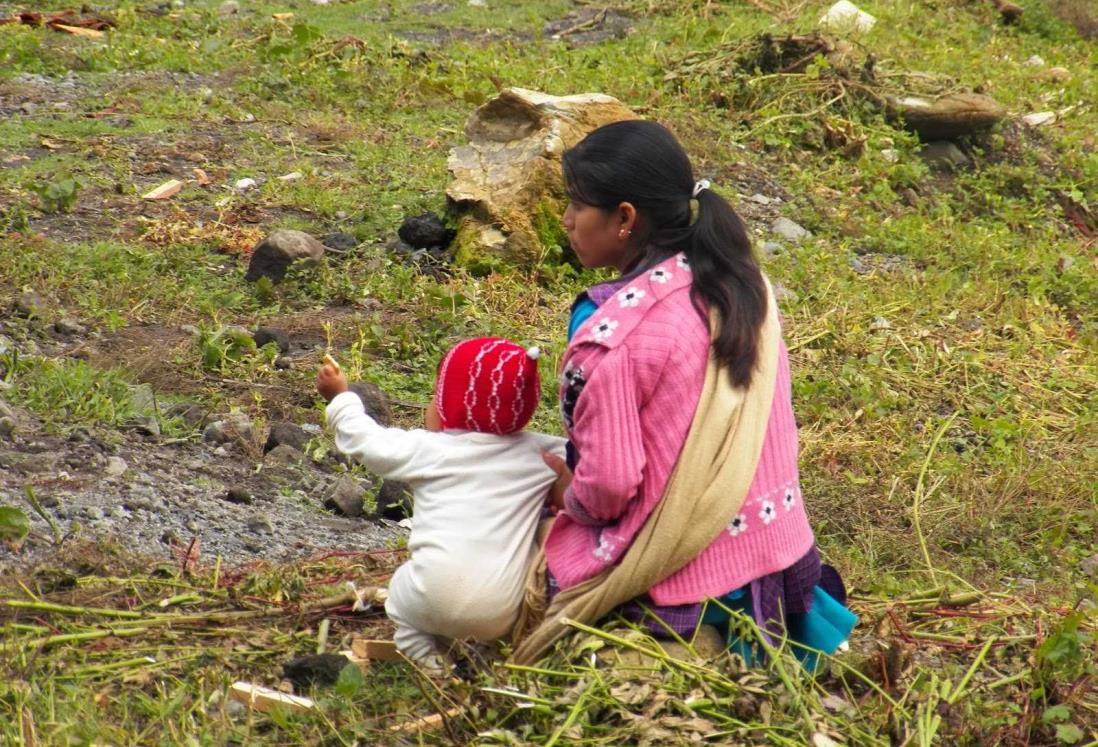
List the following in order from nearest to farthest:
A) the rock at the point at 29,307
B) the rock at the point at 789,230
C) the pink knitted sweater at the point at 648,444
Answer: the pink knitted sweater at the point at 648,444
the rock at the point at 29,307
the rock at the point at 789,230

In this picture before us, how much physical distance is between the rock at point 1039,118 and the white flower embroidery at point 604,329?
7.29 meters

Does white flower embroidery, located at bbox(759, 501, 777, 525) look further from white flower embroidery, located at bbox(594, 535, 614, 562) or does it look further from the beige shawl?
white flower embroidery, located at bbox(594, 535, 614, 562)

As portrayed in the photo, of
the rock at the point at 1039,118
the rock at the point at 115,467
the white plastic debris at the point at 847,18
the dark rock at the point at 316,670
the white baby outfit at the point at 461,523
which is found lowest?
the rock at the point at 115,467

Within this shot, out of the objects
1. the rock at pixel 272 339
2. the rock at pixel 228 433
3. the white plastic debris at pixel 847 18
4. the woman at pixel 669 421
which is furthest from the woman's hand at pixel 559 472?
the white plastic debris at pixel 847 18

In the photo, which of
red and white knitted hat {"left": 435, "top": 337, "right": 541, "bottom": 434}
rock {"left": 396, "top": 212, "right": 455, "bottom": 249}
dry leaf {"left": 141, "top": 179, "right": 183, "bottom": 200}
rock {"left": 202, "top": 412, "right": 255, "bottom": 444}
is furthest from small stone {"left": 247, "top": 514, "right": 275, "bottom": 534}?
dry leaf {"left": 141, "top": 179, "right": 183, "bottom": 200}

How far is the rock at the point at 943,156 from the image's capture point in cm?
867

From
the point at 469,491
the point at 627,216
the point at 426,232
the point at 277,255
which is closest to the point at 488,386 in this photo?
the point at 469,491

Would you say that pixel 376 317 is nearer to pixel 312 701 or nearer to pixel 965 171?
pixel 312 701

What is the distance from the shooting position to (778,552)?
3041mm

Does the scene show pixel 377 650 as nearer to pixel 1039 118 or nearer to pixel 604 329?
pixel 604 329

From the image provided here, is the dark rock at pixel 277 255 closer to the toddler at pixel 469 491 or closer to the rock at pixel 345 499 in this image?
the rock at pixel 345 499

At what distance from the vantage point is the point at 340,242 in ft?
21.9

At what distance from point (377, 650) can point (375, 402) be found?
6.34ft

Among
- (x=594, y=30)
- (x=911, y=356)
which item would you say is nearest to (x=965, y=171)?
(x=911, y=356)
